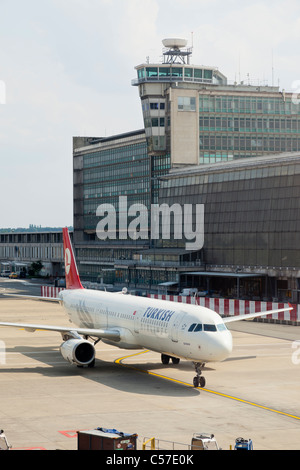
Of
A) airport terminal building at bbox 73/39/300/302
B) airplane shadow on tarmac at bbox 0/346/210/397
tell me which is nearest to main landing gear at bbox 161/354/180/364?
airplane shadow on tarmac at bbox 0/346/210/397

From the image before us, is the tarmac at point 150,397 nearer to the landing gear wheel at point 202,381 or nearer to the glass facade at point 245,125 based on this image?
the landing gear wheel at point 202,381

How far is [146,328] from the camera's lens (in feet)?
156

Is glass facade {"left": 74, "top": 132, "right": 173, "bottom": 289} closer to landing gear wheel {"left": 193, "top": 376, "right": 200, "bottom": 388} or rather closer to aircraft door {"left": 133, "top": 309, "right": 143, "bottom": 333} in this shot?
aircraft door {"left": 133, "top": 309, "right": 143, "bottom": 333}

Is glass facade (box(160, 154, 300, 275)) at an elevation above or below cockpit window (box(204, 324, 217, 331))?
above

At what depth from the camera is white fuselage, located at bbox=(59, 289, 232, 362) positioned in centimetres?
4188

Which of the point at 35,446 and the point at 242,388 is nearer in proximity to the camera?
the point at 35,446

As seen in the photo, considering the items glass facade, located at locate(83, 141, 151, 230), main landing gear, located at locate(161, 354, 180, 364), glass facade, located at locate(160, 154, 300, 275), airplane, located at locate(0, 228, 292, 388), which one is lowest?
main landing gear, located at locate(161, 354, 180, 364)

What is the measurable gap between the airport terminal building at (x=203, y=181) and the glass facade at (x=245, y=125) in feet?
0.63

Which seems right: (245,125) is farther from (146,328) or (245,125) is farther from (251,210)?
(146,328)

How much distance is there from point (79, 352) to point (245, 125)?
9894cm

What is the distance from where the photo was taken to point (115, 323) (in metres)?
52.2
